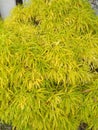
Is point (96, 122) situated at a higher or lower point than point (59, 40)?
lower

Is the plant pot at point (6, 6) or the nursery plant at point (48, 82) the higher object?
the plant pot at point (6, 6)

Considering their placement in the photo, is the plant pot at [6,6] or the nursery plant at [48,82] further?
the plant pot at [6,6]

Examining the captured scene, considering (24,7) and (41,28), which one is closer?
(41,28)

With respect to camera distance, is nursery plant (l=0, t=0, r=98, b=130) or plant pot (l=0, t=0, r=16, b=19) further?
plant pot (l=0, t=0, r=16, b=19)

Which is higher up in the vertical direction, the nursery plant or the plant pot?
the plant pot

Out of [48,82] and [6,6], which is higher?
[6,6]

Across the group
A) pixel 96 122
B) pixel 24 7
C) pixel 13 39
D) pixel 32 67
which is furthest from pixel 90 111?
pixel 24 7

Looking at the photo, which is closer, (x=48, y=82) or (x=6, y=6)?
(x=48, y=82)

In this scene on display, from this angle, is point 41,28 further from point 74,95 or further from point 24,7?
point 74,95
